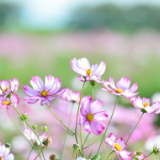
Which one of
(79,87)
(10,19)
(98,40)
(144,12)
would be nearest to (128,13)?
(144,12)

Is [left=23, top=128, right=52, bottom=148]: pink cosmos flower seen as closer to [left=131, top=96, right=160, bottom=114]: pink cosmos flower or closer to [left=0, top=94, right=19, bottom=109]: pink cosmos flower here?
[left=0, top=94, right=19, bottom=109]: pink cosmos flower

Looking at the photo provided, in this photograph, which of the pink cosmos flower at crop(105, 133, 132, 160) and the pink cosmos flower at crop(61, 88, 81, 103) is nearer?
the pink cosmos flower at crop(105, 133, 132, 160)

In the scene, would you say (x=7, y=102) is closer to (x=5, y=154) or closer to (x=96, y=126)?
(x=5, y=154)

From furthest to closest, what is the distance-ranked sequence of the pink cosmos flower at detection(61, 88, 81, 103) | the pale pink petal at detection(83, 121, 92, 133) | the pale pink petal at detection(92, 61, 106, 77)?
the pink cosmos flower at detection(61, 88, 81, 103) → the pale pink petal at detection(92, 61, 106, 77) → the pale pink petal at detection(83, 121, 92, 133)

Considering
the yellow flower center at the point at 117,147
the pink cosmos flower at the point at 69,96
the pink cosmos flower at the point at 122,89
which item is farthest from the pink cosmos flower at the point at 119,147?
the pink cosmos flower at the point at 69,96

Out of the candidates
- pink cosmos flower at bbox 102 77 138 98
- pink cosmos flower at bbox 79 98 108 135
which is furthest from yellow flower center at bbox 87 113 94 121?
pink cosmos flower at bbox 102 77 138 98

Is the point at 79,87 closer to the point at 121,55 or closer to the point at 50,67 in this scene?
the point at 50,67
